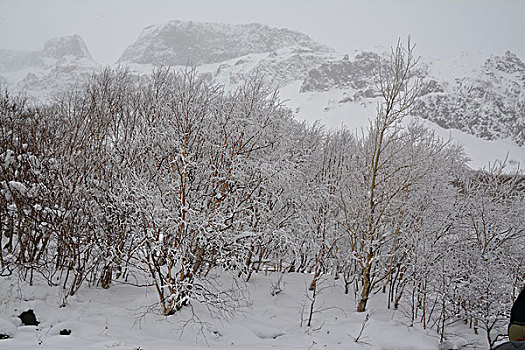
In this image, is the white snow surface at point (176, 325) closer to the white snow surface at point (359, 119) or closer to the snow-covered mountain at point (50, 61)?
the white snow surface at point (359, 119)

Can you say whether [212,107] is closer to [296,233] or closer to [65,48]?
[296,233]

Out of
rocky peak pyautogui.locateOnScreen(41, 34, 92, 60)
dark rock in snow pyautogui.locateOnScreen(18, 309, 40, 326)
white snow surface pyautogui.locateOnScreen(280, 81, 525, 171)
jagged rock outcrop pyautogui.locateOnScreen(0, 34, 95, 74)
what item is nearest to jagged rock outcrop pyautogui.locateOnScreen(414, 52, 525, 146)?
white snow surface pyautogui.locateOnScreen(280, 81, 525, 171)

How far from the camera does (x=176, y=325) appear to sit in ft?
24.1

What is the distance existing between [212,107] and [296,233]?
220 inches

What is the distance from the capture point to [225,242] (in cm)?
782

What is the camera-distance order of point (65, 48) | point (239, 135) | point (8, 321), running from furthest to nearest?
point (65, 48) → point (239, 135) → point (8, 321)

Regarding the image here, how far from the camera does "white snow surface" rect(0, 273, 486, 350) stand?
6.46 metres

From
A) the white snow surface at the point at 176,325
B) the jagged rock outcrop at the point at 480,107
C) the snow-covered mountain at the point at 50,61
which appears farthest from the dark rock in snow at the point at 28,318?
the snow-covered mountain at the point at 50,61

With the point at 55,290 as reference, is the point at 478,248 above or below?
above

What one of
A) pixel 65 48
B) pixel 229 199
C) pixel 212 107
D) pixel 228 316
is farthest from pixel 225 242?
pixel 65 48

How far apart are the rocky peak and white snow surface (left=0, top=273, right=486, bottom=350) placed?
679 ft

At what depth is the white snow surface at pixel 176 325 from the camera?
646cm

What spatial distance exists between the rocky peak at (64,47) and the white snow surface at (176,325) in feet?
679

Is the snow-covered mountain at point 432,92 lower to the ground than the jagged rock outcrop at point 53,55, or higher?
lower
